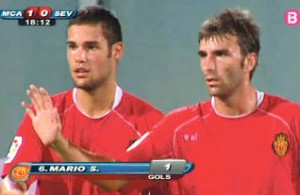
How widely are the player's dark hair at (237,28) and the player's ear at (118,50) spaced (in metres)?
0.20

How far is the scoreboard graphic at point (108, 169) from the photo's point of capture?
160 centimetres

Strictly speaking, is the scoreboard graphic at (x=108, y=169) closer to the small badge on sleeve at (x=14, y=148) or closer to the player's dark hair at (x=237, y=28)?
the small badge on sleeve at (x=14, y=148)

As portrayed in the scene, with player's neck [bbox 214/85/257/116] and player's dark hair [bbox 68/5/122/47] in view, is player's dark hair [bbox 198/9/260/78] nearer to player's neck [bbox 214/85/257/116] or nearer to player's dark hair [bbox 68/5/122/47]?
player's neck [bbox 214/85/257/116]

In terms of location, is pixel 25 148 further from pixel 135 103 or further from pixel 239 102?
pixel 239 102

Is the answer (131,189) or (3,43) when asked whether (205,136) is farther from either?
(3,43)

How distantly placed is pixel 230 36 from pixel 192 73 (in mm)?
136

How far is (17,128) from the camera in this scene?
1683 mm

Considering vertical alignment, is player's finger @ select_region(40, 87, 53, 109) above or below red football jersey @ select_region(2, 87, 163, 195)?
above

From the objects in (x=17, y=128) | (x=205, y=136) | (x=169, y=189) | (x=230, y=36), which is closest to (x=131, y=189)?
(x=169, y=189)

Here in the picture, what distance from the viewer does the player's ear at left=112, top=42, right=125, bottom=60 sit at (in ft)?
5.44

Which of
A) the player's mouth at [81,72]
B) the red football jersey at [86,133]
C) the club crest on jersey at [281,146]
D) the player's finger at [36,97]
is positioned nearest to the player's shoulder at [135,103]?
the red football jersey at [86,133]

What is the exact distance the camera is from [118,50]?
166 cm

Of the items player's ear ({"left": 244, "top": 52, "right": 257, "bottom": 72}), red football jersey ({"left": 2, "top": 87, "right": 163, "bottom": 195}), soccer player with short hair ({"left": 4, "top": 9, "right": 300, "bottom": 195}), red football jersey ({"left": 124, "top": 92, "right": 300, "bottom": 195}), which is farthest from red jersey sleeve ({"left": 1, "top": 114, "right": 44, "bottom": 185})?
player's ear ({"left": 244, "top": 52, "right": 257, "bottom": 72})

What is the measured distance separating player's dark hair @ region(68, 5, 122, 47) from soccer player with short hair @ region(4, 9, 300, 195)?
0.70ft
